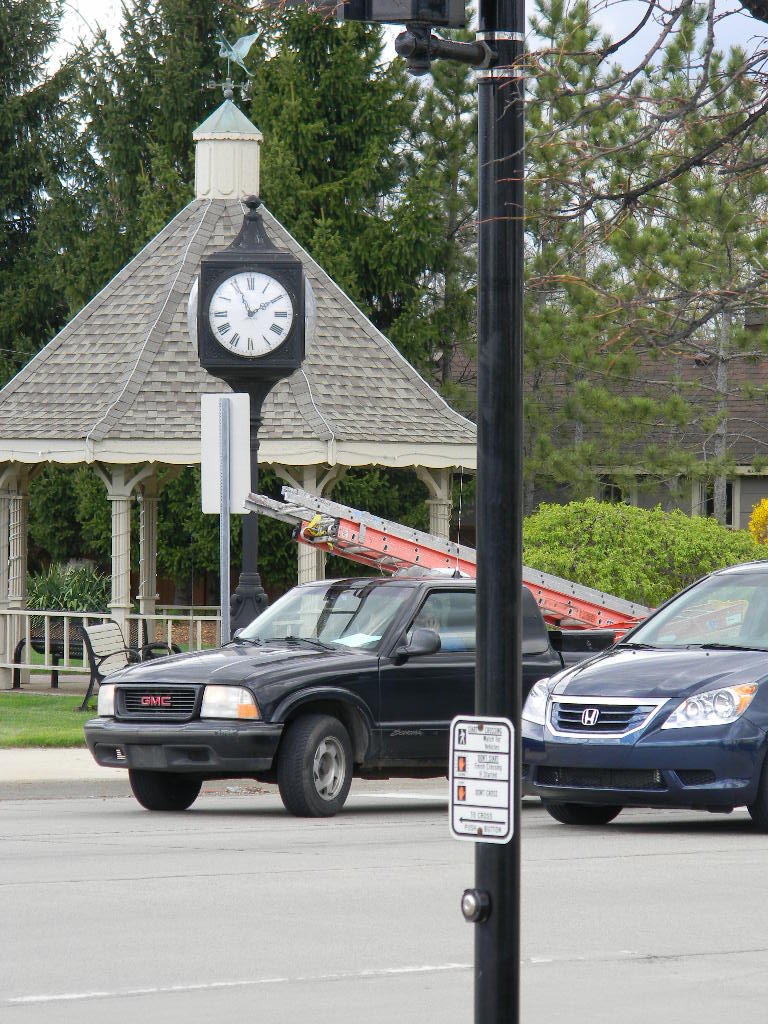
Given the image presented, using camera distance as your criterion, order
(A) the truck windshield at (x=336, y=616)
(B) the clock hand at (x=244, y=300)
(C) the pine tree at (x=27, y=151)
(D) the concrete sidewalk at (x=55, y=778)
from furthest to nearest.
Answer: (C) the pine tree at (x=27, y=151), (B) the clock hand at (x=244, y=300), (D) the concrete sidewalk at (x=55, y=778), (A) the truck windshield at (x=336, y=616)

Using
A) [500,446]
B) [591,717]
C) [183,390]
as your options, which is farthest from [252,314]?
[500,446]

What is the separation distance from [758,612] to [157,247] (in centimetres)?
1461

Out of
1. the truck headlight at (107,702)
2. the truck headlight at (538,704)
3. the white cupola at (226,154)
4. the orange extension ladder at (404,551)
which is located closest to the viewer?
the truck headlight at (538,704)

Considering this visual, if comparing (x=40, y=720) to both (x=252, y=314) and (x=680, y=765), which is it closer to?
(x=252, y=314)

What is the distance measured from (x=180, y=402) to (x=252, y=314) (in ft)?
14.5

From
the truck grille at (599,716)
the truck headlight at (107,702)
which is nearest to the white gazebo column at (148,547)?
the truck headlight at (107,702)

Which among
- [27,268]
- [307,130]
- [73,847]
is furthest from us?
[27,268]

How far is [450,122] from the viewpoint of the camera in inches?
1478

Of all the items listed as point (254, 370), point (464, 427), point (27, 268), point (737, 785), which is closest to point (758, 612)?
point (737, 785)

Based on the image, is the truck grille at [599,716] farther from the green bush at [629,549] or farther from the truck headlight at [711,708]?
the green bush at [629,549]

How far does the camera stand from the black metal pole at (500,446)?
5.38 meters

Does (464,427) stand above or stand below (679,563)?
above

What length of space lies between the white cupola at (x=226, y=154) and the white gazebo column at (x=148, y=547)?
4054 millimetres

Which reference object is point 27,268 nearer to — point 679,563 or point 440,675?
point 679,563
